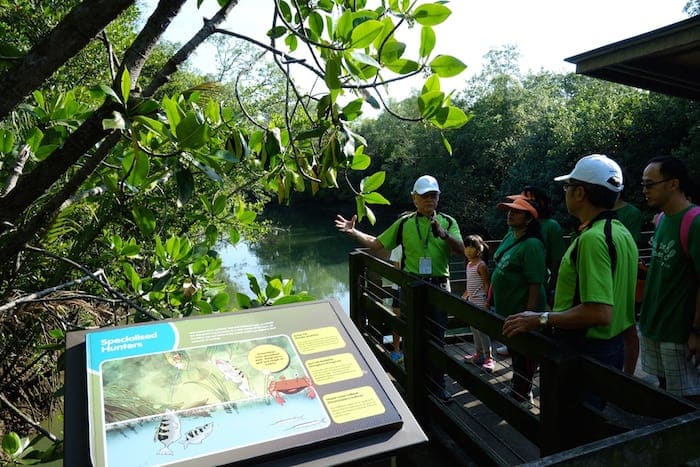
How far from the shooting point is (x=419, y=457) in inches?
98.0

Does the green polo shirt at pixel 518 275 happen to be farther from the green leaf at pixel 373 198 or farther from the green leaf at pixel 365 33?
the green leaf at pixel 365 33

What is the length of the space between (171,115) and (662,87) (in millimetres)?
5846

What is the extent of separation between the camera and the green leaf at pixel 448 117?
124 cm

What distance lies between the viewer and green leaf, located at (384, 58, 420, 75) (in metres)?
1.13

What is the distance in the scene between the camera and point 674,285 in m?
2.21

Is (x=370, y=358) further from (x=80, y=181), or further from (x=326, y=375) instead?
(x=80, y=181)

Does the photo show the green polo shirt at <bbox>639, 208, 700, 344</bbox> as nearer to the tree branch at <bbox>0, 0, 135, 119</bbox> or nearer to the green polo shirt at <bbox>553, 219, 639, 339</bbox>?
the green polo shirt at <bbox>553, 219, 639, 339</bbox>

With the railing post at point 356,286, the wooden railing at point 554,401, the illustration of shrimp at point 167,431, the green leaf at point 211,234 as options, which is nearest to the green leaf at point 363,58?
the wooden railing at point 554,401

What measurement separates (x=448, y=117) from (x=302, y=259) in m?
21.7

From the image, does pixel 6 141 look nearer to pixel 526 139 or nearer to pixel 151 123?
pixel 151 123

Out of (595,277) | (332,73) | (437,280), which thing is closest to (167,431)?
(332,73)

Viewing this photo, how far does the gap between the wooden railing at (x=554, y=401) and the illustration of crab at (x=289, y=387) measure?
2.28ft

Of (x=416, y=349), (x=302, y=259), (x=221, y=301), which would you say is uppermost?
(x=221, y=301)

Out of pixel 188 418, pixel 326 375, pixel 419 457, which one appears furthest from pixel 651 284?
pixel 188 418
